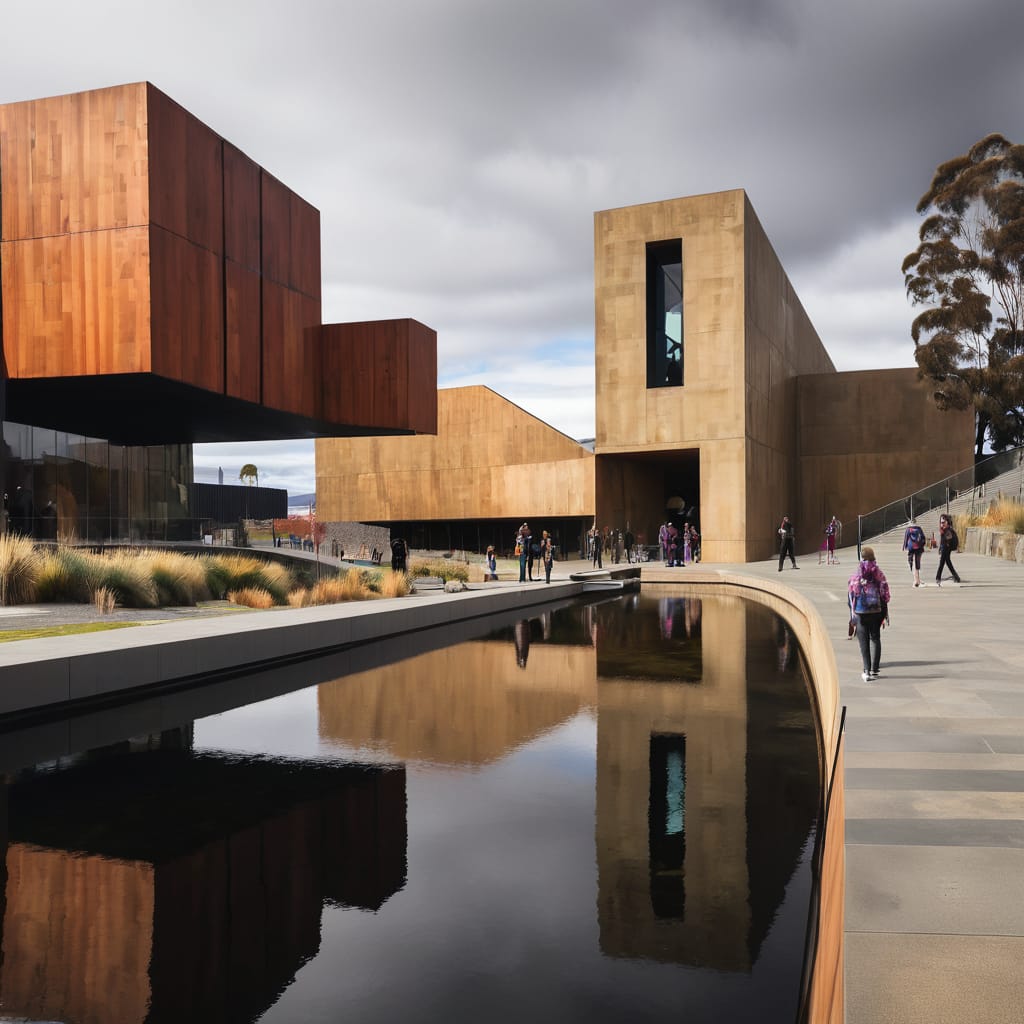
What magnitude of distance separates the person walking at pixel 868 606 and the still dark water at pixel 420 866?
35.2 inches

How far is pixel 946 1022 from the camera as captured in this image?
2447mm

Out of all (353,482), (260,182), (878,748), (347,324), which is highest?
(260,182)

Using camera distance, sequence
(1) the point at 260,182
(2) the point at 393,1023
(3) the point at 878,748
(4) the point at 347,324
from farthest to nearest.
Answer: (4) the point at 347,324 → (1) the point at 260,182 → (3) the point at 878,748 → (2) the point at 393,1023

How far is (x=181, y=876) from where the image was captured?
5.19 meters

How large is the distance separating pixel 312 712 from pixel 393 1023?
239 inches

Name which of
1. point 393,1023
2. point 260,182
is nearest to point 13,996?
point 393,1023

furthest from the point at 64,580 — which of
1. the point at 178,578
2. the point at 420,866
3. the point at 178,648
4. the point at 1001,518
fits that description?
the point at 1001,518

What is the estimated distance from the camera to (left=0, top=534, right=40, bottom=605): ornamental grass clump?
15.6 meters

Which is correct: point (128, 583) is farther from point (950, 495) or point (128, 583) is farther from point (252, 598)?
point (950, 495)

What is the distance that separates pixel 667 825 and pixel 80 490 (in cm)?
2232

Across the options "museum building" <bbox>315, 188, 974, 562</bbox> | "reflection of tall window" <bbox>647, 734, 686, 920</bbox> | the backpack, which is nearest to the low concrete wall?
"museum building" <bbox>315, 188, 974, 562</bbox>

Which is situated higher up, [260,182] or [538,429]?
[260,182]

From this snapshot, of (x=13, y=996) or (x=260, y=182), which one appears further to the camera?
(x=260, y=182)

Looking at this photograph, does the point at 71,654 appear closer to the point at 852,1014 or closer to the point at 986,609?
the point at 852,1014
